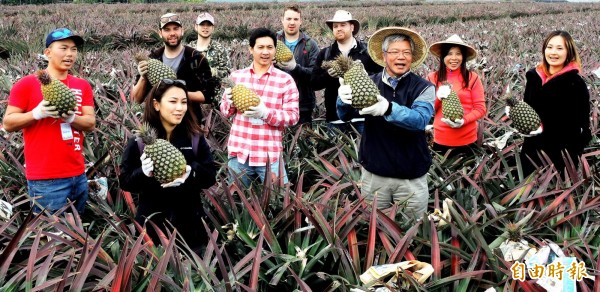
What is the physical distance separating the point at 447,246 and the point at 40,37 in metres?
10.9

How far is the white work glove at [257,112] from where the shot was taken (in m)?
3.13

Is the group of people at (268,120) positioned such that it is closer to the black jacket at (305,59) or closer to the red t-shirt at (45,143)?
the red t-shirt at (45,143)

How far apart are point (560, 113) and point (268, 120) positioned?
1964 mm

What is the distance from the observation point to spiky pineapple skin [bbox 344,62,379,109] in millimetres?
2588

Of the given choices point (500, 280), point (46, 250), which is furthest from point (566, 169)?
point (46, 250)

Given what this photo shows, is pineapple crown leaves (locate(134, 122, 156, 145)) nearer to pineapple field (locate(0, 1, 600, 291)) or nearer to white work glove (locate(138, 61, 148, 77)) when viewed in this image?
pineapple field (locate(0, 1, 600, 291))

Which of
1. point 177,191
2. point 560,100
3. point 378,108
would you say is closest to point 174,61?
point 177,191

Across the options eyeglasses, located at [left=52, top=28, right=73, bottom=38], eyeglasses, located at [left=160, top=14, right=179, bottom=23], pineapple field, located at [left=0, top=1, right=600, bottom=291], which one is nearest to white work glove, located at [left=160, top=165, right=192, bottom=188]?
pineapple field, located at [left=0, top=1, right=600, bottom=291]

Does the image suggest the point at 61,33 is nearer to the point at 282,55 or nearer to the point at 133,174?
the point at 133,174

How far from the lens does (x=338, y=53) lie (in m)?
4.31

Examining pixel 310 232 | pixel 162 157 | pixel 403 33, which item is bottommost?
pixel 310 232

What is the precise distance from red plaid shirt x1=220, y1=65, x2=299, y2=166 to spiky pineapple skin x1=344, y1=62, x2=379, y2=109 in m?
0.87

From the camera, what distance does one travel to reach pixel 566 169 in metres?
3.49

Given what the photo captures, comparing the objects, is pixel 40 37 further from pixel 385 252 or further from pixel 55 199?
pixel 385 252
